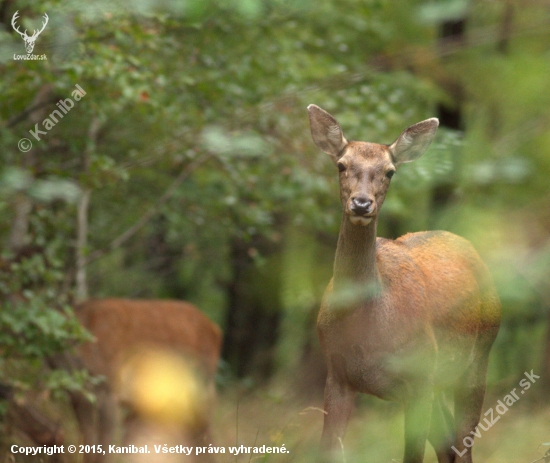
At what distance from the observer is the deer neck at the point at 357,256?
4.28 m

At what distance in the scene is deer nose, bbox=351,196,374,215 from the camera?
160 inches

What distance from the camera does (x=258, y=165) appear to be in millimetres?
8477

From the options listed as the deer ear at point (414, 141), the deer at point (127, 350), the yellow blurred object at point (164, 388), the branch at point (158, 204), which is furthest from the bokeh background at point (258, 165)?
the yellow blurred object at point (164, 388)

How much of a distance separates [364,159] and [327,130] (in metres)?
0.40

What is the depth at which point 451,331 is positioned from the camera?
4.59 meters

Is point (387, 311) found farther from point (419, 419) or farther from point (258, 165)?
point (258, 165)

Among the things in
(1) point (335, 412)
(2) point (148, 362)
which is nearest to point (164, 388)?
(2) point (148, 362)

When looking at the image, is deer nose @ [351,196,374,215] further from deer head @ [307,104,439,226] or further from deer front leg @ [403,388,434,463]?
deer front leg @ [403,388,434,463]

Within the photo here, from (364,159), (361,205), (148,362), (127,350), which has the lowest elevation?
(148,362)

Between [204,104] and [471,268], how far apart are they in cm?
387

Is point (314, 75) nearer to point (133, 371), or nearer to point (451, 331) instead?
point (133, 371)

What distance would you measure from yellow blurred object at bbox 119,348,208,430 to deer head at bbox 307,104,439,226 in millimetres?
4894

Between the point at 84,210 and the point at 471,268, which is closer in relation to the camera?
the point at 471,268

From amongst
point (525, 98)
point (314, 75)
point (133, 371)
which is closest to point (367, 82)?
point (314, 75)
